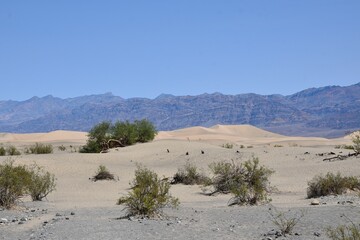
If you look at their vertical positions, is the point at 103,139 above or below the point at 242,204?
above

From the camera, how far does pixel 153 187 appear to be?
14219mm

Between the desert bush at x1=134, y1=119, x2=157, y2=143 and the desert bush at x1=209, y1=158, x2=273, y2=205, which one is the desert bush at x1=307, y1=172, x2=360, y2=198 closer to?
the desert bush at x1=209, y1=158, x2=273, y2=205

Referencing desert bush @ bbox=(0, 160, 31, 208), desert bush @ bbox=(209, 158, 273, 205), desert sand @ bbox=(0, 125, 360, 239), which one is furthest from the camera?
desert bush @ bbox=(209, 158, 273, 205)

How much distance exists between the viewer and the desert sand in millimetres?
11547

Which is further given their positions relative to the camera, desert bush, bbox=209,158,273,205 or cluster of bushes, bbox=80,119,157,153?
cluster of bushes, bbox=80,119,157,153

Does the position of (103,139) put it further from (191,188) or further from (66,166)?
(191,188)

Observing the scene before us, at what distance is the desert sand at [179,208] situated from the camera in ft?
37.9

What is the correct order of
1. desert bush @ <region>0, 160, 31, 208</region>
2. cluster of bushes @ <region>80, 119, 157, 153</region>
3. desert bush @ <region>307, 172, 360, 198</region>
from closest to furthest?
desert bush @ <region>0, 160, 31, 208</region> → desert bush @ <region>307, 172, 360, 198</region> → cluster of bushes @ <region>80, 119, 157, 153</region>

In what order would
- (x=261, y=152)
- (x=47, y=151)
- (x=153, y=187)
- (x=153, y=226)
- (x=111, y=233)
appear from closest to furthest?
(x=111, y=233)
(x=153, y=226)
(x=153, y=187)
(x=261, y=152)
(x=47, y=151)

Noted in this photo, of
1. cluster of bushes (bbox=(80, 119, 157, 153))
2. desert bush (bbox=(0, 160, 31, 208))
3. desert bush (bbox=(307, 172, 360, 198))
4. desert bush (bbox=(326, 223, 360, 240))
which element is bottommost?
desert bush (bbox=(307, 172, 360, 198))

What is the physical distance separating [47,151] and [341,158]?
20.6 metres

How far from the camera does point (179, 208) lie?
14.9 meters

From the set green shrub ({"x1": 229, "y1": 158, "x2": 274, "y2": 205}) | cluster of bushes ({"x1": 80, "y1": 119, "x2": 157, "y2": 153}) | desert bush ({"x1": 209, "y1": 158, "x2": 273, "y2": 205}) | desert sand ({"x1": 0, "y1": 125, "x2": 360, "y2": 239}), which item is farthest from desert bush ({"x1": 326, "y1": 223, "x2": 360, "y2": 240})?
cluster of bushes ({"x1": 80, "y1": 119, "x2": 157, "y2": 153})

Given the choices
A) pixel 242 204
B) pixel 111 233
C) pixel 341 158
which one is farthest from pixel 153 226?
pixel 341 158
